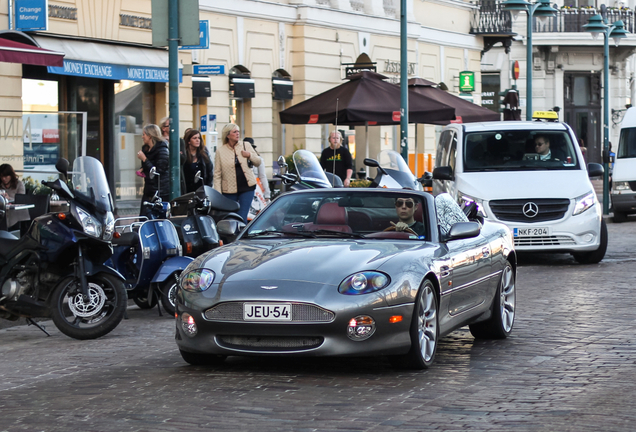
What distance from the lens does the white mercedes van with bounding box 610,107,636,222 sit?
1013 inches

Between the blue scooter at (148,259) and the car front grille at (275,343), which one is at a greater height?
the blue scooter at (148,259)

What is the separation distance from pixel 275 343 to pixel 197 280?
698 millimetres

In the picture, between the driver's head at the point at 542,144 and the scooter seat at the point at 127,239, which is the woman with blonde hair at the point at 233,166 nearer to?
the driver's head at the point at 542,144

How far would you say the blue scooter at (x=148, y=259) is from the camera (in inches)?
426

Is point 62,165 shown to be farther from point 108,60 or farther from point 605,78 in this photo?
point 605,78

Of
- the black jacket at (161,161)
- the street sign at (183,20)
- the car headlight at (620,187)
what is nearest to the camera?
the street sign at (183,20)

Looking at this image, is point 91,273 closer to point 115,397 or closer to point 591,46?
point 115,397

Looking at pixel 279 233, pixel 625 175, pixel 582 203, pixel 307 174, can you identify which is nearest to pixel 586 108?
pixel 625 175

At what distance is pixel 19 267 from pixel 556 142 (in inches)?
364

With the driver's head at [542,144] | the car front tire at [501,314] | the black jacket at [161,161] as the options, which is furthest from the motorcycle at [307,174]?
the car front tire at [501,314]

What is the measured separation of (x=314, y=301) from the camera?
7.36 meters

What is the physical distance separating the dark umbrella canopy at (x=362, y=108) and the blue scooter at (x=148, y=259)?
1011 centimetres

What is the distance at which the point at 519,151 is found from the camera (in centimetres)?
1706

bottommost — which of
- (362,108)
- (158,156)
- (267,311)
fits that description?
(267,311)
